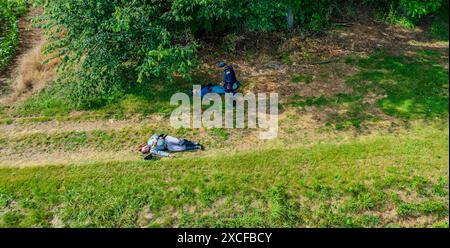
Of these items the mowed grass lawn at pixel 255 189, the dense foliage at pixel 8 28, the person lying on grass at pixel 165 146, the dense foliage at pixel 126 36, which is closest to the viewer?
the mowed grass lawn at pixel 255 189

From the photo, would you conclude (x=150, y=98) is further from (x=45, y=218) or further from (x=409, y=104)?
(x=409, y=104)

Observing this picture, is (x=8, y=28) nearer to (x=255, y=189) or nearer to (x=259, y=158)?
(x=259, y=158)

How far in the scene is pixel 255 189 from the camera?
1170 centimetres

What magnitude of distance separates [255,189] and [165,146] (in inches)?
131

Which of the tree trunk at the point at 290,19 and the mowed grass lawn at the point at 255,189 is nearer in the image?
the mowed grass lawn at the point at 255,189

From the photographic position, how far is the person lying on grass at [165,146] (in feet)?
41.9

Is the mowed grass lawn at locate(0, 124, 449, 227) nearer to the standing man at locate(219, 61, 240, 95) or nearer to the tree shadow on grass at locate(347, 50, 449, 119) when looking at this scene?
the tree shadow on grass at locate(347, 50, 449, 119)

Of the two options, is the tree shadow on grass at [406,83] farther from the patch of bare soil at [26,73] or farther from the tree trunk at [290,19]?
the patch of bare soil at [26,73]

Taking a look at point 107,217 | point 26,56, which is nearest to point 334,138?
point 107,217

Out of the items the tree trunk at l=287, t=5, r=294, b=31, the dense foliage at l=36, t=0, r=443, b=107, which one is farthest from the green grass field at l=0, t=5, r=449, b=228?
the tree trunk at l=287, t=5, r=294, b=31

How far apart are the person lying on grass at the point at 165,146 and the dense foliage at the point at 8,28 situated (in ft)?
29.4

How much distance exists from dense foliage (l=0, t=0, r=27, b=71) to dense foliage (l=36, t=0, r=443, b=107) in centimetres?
368

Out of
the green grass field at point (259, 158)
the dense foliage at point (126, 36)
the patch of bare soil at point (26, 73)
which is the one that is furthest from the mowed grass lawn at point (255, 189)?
the patch of bare soil at point (26, 73)

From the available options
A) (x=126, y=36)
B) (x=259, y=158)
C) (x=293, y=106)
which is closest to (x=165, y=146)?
(x=259, y=158)
